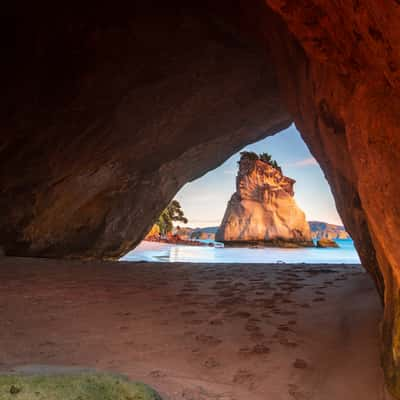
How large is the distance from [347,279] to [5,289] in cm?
606

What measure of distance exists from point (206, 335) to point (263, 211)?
3972 centimetres

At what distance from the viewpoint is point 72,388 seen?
156 centimetres

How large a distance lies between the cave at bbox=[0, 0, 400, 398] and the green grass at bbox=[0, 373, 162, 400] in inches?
59.2

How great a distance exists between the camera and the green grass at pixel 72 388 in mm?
1477

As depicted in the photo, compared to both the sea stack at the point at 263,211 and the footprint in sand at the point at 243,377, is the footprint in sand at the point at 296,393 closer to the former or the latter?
the footprint in sand at the point at 243,377

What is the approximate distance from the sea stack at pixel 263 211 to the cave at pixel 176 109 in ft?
93.1

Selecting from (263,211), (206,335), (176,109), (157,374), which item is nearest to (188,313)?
(206,335)

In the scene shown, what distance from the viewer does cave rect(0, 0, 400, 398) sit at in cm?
201

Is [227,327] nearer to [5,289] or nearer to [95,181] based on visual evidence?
[5,289]

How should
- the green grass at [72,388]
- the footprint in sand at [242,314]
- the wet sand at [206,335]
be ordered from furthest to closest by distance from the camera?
the footprint in sand at [242,314] < the wet sand at [206,335] < the green grass at [72,388]

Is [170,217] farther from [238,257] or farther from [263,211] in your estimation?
[238,257]

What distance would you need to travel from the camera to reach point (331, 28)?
6.91ft

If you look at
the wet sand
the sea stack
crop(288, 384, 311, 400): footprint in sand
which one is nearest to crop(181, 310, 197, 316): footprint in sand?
the wet sand

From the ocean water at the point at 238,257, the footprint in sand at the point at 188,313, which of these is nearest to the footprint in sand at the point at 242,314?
the footprint in sand at the point at 188,313
